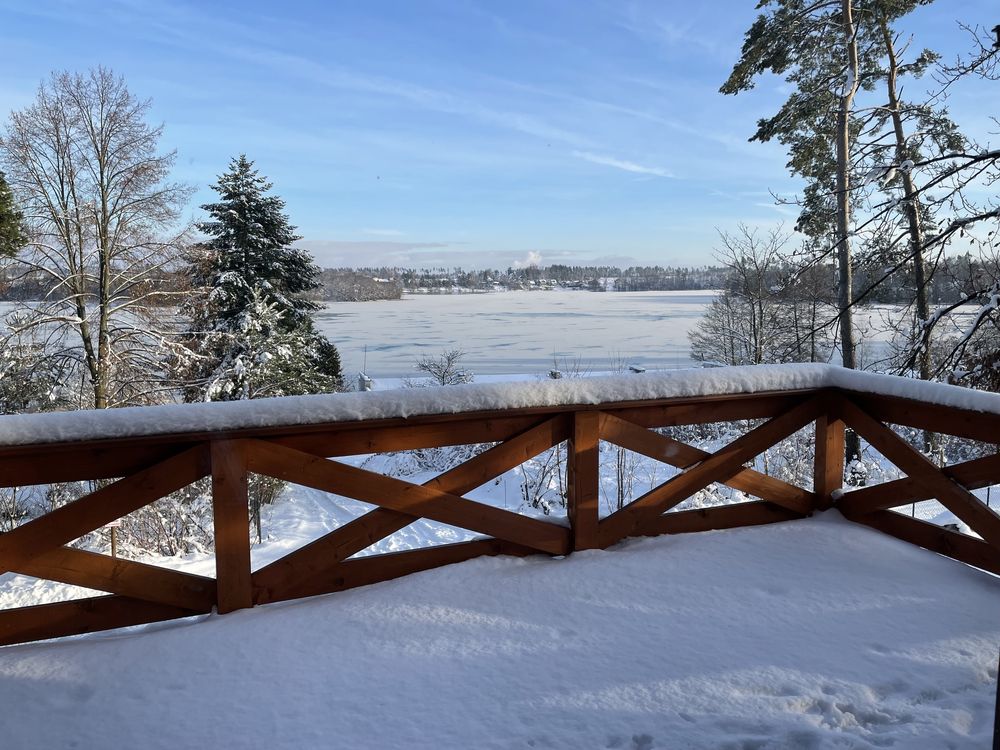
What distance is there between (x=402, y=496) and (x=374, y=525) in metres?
0.17

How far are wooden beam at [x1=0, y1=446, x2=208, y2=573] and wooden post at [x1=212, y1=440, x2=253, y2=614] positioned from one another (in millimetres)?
92

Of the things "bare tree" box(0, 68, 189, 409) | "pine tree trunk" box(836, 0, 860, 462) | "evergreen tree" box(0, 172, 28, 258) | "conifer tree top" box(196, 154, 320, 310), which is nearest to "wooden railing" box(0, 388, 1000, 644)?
"pine tree trunk" box(836, 0, 860, 462)

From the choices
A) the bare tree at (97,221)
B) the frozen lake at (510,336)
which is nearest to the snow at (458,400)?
the bare tree at (97,221)

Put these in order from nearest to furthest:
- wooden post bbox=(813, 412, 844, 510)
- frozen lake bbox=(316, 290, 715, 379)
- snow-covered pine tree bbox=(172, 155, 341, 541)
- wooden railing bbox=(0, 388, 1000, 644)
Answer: wooden railing bbox=(0, 388, 1000, 644)
wooden post bbox=(813, 412, 844, 510)
snow-covered pine tree bbox=(172, 155, 341, 541)
frozen lake bbox=(316, 290, 715, 379)

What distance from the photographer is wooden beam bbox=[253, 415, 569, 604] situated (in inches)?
103

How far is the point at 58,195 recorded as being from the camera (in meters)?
13.9

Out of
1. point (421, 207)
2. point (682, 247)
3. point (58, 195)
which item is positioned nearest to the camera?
Answer: point (58, 195)

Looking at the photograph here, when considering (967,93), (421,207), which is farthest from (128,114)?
(421,207)

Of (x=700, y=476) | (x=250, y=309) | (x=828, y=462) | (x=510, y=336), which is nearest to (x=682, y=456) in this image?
(x=700, y=476)

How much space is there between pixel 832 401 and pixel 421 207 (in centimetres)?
3502

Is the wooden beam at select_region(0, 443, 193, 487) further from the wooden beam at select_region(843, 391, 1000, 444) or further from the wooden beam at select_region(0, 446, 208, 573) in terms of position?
the wooden beam at select_region(843, 391, 1000, 444)

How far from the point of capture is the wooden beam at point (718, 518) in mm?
3223

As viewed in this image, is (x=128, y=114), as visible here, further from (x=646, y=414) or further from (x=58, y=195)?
(x=646, y=414)

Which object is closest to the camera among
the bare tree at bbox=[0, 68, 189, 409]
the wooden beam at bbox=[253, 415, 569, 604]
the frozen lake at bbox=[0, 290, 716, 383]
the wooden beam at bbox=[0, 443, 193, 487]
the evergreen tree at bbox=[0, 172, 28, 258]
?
the wooden beam at bbox=[0, 443, 193, 487]
